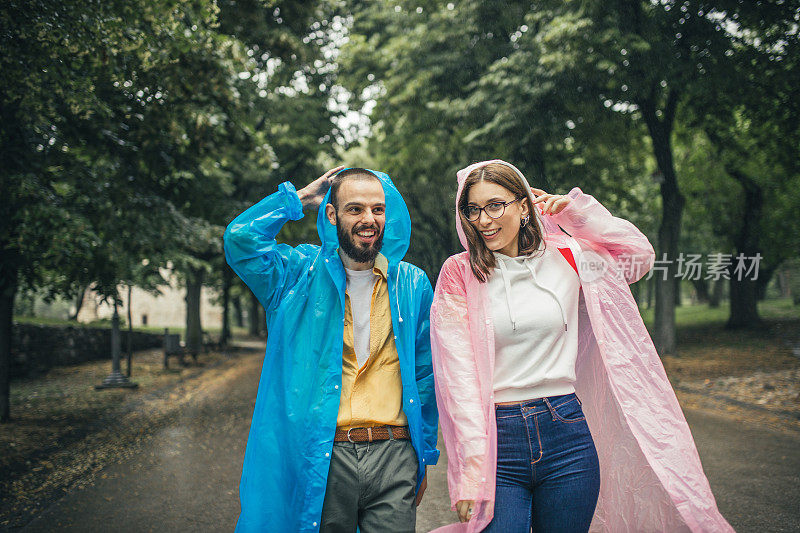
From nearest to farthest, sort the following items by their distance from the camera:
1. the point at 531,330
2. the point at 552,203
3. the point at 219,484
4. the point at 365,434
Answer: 1. the point at 531,330
2. the point at 365,434
3. the point at 552,203
4. the point at 219,484

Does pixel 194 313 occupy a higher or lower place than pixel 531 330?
lower

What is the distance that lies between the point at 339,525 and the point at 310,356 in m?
0.70

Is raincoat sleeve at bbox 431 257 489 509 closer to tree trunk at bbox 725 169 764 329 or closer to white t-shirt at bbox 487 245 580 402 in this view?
white t-shirt at bbox 487 245 580 402

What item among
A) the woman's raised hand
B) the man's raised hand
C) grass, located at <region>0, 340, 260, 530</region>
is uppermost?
the man's raised hand

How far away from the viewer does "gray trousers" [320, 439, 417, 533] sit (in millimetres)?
2621

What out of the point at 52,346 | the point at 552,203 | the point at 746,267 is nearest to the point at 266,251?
the point at 552,203

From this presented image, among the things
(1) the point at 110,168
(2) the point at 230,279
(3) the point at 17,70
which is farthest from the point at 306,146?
(3) the point at 17,70

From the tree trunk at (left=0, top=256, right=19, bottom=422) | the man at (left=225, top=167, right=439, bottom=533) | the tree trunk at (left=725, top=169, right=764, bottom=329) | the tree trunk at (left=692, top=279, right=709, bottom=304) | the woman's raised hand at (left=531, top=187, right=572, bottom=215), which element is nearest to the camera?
the man at (left=225, top=167, right=439, bottom=533)

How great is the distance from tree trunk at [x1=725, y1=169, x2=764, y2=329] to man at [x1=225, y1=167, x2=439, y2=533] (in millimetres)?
20517

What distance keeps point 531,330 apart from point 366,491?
94 centimetres

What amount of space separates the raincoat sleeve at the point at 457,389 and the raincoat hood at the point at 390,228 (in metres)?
0.35

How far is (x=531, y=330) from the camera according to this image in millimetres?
2561

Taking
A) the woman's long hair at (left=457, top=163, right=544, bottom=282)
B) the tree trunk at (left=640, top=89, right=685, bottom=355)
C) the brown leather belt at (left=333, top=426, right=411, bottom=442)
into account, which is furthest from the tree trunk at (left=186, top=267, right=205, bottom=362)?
the woman's long hair at (left=457, top=163, right=544, bottom=282)

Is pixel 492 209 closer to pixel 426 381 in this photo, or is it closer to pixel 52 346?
pixel 426 381
